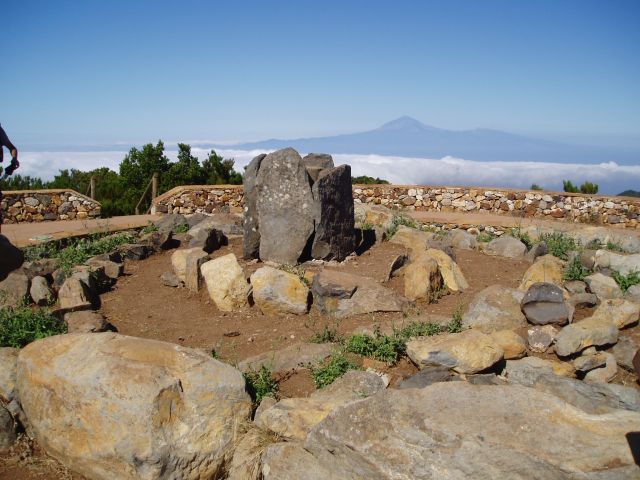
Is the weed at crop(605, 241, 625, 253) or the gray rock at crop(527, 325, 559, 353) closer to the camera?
the gray rock at crop(527, 325, 559, 353)

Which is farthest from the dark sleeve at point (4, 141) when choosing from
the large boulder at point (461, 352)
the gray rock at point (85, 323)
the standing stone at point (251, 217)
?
the large boulder at point (461, 352)

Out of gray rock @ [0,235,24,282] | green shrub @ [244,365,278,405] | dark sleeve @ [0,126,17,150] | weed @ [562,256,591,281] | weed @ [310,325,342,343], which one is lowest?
green shrub @ [244,365,278,405]

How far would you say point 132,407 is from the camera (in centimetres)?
490

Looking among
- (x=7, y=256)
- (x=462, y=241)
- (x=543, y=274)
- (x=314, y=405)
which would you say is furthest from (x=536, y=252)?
(x=7, y=256)

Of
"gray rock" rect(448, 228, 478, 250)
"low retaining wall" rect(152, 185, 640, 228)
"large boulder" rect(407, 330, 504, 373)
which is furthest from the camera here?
"low retaining wall" rect(152, 185, 640, 228)

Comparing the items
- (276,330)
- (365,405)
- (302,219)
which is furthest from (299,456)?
(302,219)

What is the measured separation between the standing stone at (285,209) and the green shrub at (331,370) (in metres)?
3.66

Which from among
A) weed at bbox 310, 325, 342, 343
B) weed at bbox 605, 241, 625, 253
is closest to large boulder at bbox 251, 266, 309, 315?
weed at bbox 310, 325, 342, 343

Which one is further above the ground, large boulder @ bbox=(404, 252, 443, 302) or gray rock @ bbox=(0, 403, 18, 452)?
large boulder @ bbox=(404, 252, 443, 302)

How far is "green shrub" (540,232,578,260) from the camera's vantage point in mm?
10430

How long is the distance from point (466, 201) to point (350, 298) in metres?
10.2

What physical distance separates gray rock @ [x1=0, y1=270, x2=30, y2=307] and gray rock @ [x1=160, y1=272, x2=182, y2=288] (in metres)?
1.98

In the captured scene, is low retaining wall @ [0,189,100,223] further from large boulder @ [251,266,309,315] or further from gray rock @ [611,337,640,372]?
gray rock @ [611,337,640,372]

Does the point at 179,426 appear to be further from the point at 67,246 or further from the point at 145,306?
the point at 67,246
